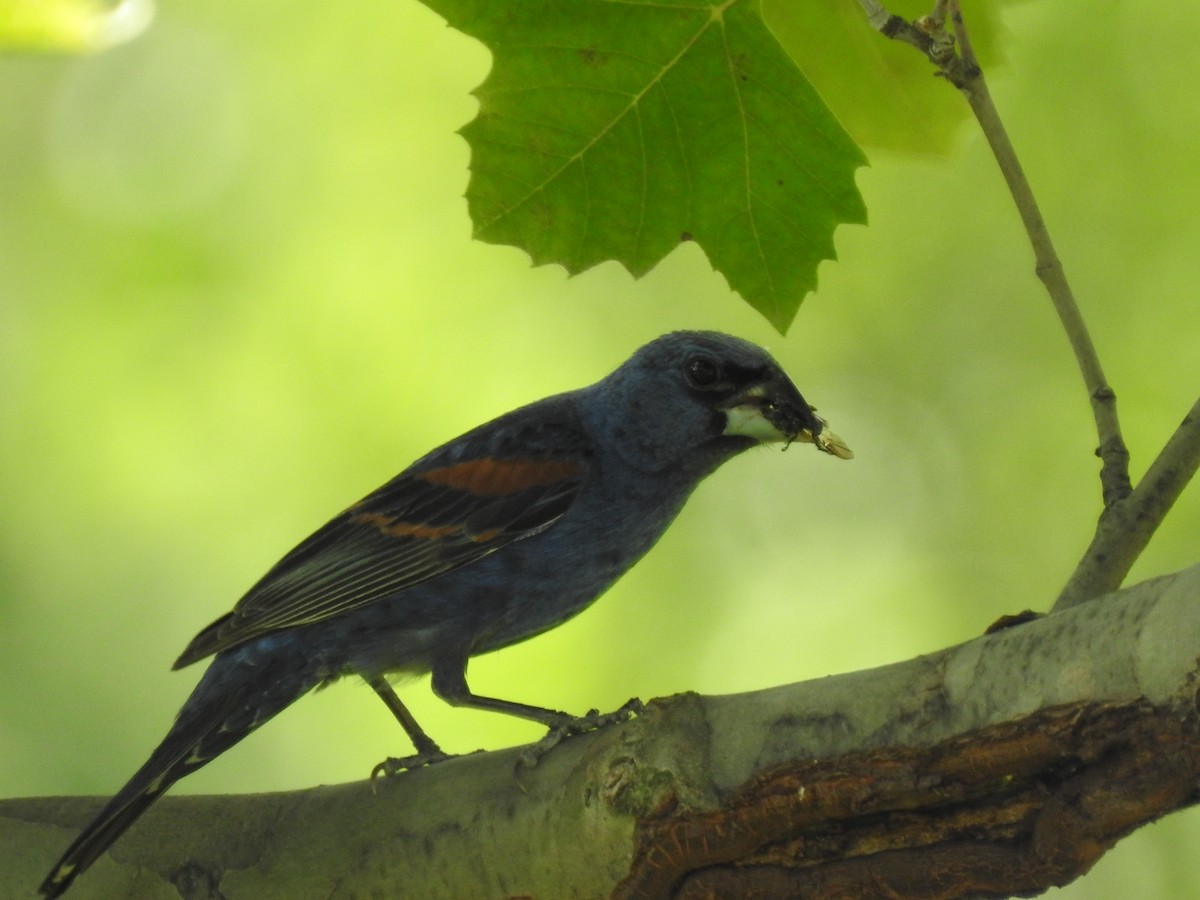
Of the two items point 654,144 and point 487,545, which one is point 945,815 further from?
point 487,545

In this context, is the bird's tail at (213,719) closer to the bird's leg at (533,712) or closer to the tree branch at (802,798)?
the tree branch at (802,798)

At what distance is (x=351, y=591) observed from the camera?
4215 mm

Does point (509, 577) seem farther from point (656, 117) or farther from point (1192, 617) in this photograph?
point (1192, 617)

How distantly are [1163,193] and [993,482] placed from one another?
159 cm

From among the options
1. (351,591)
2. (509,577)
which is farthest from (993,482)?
(351,591)

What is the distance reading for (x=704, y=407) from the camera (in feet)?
15.0

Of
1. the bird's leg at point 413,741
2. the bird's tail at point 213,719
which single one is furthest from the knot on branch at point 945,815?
the bird's tail at point 213,719

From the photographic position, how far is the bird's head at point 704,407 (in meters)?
4.39

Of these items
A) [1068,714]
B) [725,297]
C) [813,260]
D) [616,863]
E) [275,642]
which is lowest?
[616,863]

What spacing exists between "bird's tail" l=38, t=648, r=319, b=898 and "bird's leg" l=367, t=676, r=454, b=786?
10.9 inches

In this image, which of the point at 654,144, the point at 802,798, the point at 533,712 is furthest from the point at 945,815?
the point at 654,144

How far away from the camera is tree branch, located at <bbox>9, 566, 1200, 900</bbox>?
6.95 feet

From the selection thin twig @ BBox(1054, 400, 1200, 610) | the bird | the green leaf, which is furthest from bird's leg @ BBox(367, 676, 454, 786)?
thin twig @ BBox(1054, 400, 1200, 610)

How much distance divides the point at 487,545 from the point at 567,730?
4.76 feet
